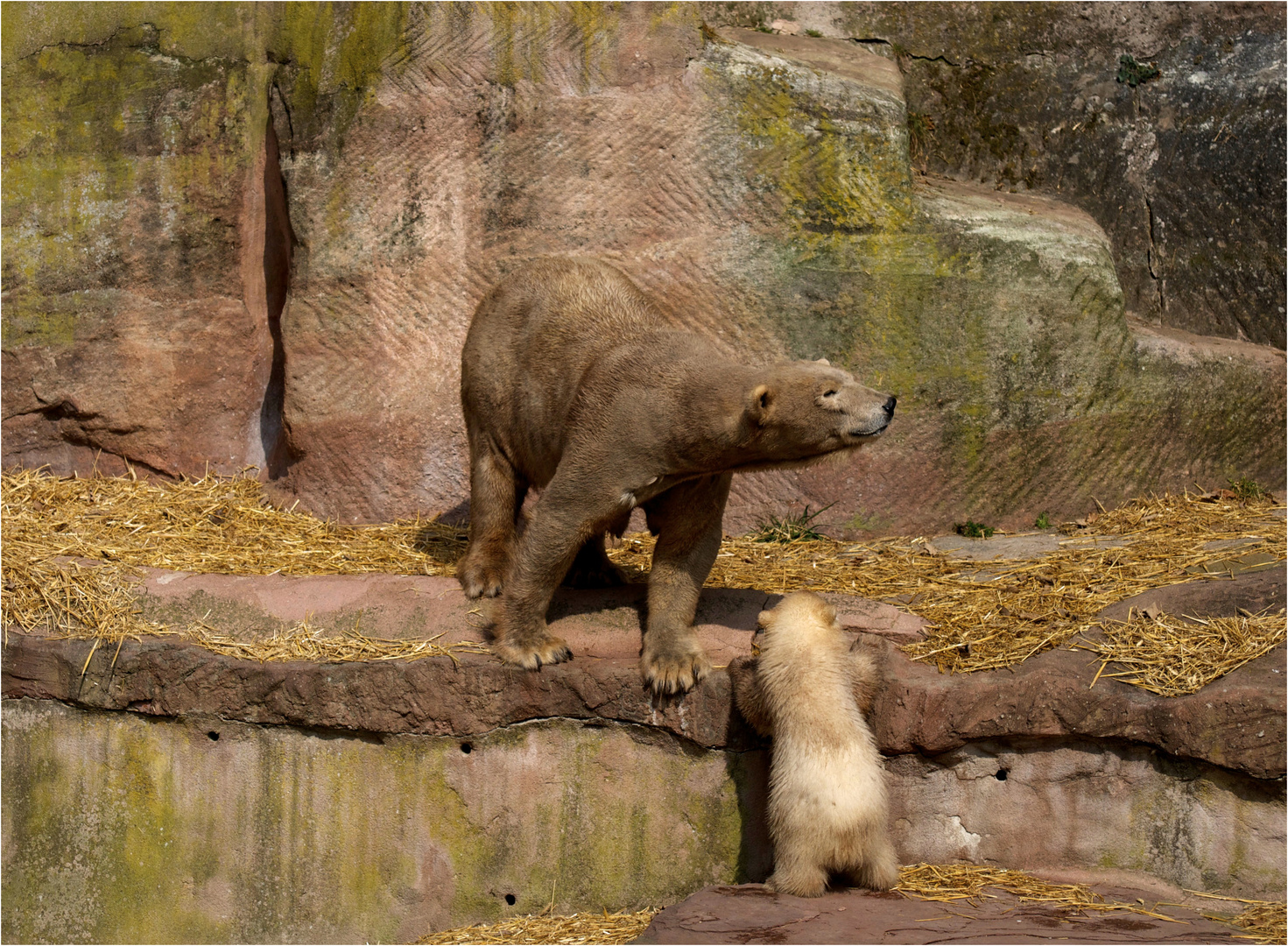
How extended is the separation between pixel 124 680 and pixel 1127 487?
5.87 metres

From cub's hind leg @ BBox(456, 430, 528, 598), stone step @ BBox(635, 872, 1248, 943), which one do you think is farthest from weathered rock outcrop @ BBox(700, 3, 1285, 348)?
stone step @ BBox(635, 872, 1248, 943)

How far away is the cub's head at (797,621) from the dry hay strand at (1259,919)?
5.86 ft

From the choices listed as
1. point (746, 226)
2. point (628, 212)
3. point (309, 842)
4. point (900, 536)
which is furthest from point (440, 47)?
point (309, 842)

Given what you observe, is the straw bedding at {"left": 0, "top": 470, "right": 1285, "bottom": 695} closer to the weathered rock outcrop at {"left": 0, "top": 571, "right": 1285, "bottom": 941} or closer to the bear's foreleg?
the weathered rock outcrop at {"left": 0, "top": 571, "right": 1285, "bottom": 941}

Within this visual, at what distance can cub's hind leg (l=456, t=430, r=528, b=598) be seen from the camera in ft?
20.6

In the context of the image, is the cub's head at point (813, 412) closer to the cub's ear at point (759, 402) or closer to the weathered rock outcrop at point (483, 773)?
the cub's ear at point (759, 402)

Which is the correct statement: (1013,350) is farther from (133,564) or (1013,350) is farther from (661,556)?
(133,564)

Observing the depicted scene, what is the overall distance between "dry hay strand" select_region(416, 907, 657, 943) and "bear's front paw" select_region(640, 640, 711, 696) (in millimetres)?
1001

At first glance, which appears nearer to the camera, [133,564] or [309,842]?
[309,842]

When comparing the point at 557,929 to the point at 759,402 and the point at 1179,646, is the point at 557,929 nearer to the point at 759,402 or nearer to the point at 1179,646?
the point at 759,402

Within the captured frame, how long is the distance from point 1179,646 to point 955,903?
1464 millimetres

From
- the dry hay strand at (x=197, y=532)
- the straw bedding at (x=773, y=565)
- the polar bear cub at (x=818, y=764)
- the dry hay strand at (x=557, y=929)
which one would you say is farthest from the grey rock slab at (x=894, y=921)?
the dry hay strand at (x=197, y=532)

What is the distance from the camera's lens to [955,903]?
4824mm

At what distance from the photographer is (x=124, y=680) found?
19.4ft
